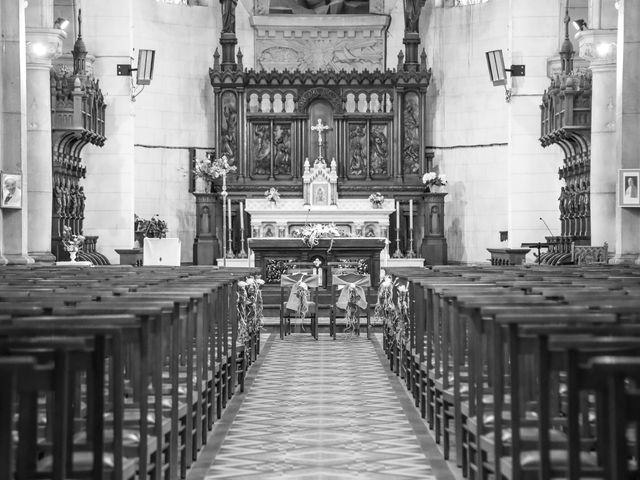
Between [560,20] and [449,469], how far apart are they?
19.6m

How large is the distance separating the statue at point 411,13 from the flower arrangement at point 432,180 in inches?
144

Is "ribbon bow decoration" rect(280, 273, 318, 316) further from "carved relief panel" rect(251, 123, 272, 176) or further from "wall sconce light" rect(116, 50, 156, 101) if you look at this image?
"carved relief panel" rect(251, 123, 272, 176)

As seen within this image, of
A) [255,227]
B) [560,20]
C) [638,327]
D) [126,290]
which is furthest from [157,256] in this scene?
[638,327]

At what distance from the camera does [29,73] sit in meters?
20.6

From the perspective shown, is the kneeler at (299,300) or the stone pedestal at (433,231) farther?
the stone pedestal at (433,231)

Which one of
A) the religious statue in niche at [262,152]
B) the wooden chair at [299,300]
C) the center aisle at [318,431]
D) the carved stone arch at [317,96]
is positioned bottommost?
the center aisle at [318,431]

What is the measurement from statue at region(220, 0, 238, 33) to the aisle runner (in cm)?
1539

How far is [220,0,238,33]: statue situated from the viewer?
27.3m

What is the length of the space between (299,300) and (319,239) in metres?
3.32

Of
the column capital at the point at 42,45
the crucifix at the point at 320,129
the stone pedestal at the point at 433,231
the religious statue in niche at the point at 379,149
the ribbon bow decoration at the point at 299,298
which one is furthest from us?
the religious statue in niche at the point at 379,149

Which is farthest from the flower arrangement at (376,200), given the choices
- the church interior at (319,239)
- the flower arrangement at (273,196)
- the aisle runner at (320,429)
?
the aisle runner at (320,429)

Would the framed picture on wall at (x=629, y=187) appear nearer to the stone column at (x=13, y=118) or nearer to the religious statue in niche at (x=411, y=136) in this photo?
the stone column at (x=13, y=118)

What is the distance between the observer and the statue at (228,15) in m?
27.3

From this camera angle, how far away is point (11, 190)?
56.8 ft
